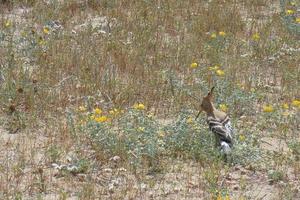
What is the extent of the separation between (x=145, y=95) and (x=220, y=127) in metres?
1.48

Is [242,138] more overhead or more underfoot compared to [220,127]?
more underfoot

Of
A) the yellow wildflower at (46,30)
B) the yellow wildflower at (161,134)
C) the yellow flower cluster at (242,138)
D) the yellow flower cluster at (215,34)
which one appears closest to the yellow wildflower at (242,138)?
the yellow flower cluster at (242,138)

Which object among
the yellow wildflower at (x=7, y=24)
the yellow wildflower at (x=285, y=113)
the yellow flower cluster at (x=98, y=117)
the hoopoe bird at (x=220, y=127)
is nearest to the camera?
the hoopoe bird at (x=220, y=127)

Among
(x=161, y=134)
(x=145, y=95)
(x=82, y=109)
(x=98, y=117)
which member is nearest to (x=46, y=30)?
(x=145, y=95)

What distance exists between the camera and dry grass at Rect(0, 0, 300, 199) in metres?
4.66

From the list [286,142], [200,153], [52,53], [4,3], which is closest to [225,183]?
[200,153]

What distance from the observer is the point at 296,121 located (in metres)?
5.80

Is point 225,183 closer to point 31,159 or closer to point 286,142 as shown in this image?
point 286,142

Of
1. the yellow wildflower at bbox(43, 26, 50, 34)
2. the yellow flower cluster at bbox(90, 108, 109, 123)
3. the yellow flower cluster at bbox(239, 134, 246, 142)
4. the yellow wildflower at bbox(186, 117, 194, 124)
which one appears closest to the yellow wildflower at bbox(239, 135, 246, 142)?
the yellow flower cluster at bbox(239, 134, 246, 142)

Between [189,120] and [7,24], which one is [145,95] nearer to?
[189,120]

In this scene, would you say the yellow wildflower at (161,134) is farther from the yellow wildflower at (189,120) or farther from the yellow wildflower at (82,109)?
the yellow wildflower at (82,109)

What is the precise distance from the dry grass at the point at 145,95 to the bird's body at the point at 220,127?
101 mm

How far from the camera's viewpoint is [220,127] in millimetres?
4926

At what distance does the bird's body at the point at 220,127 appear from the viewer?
16.1 feet
